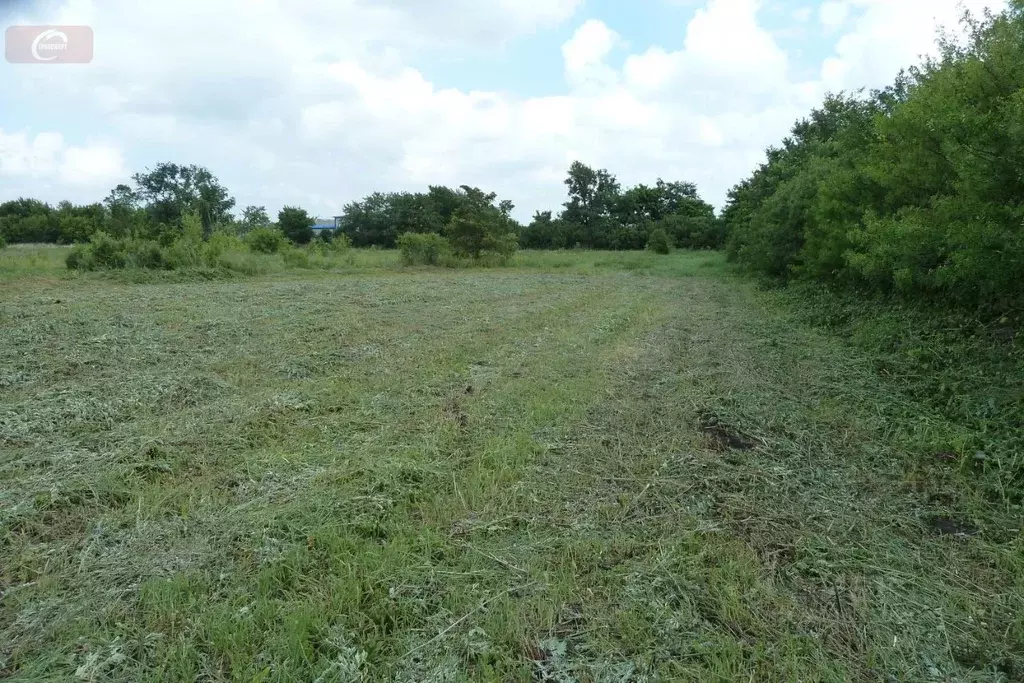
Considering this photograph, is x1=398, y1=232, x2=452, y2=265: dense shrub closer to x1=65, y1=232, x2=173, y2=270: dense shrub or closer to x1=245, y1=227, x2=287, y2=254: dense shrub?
x1=245, y1=227, x2=287, y2=254: dense shrub

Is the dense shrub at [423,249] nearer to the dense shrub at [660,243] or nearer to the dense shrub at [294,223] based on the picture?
the dense shrub at [660,243]

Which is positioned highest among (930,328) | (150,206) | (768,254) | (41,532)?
(150,206)

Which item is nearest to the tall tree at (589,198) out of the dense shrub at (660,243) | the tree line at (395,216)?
the tree line at (395,216)

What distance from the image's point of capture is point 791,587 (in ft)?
8.84

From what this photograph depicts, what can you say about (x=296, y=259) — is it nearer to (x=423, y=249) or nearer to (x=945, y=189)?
(x=423, y=249)

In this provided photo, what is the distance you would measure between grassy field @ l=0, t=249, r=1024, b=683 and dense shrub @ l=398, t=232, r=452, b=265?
20.8 meters

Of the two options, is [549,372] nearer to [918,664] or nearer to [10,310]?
[918,664]

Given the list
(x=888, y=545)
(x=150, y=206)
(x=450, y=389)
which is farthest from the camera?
(x=150, y=206)

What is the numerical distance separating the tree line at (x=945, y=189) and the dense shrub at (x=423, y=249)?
56.3 ft

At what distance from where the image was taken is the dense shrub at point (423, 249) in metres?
27.2

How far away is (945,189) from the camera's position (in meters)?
8.30

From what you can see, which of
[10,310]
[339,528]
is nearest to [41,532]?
[339,528]

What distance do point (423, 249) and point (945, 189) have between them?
21.8 metres

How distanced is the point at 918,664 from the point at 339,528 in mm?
2679
